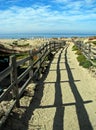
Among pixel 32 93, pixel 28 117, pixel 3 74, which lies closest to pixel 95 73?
pixel 32 93

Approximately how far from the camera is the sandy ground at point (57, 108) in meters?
6.86

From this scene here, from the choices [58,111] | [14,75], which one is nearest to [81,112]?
[58,111]

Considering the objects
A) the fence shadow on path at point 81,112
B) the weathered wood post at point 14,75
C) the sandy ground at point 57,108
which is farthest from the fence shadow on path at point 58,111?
the weathered wood post at point 14,75

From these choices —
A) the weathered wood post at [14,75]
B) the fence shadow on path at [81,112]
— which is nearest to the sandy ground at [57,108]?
the fence shadow on path at [81,112]

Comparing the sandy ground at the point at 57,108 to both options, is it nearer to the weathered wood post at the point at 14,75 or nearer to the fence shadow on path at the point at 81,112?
the fence shadow on path at the point at 81,112

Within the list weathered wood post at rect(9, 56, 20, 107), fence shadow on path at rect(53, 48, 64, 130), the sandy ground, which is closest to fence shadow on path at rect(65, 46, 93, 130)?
the sandy ground

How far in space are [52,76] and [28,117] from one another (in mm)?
6442

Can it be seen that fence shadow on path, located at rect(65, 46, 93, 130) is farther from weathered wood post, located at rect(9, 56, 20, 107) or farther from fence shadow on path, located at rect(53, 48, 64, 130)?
weathered wood post, located at rect(9, 56, 20, 107)

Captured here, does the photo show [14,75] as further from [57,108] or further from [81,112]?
[81,112]

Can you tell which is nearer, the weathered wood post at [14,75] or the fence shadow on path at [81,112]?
the fence shadow on path at [81,112]

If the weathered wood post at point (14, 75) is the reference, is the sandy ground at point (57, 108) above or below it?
below

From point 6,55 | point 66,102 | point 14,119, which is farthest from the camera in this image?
point 6,55

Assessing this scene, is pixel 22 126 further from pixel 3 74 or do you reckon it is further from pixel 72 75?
pixel 72 75

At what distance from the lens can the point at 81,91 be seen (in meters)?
10.3
